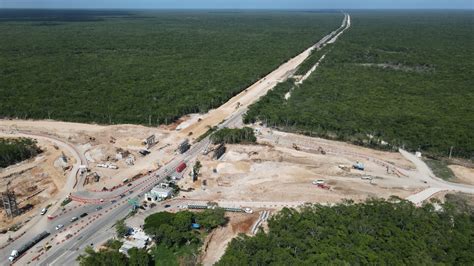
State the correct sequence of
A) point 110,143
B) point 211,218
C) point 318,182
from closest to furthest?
1. point 211,218
2. point 318,182
3. point 110,143

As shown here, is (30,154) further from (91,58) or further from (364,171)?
(91,58)

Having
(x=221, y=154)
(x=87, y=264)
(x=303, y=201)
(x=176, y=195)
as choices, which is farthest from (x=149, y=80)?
(x=87, y=264)

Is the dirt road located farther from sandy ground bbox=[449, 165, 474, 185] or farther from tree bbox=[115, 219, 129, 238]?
sandy ground bbox=[449, 165, 474, 185]

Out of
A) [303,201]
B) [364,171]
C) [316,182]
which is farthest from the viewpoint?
[364,171]

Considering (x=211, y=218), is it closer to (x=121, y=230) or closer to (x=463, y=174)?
(x=121, y=230)

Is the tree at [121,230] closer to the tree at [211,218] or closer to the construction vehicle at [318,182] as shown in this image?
the tree at [211,218]

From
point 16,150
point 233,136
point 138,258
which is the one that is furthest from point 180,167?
point 16,150

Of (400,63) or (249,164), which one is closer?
(249,164)

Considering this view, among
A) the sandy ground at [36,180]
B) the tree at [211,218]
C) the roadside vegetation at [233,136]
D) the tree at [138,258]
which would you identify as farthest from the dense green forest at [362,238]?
the sandy ground at [36,180]
